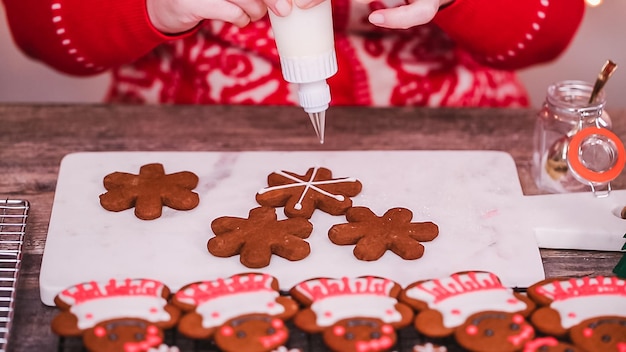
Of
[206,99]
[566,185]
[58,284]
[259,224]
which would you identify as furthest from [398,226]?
[206,99]

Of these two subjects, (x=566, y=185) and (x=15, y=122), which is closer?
(x=566, y=185)

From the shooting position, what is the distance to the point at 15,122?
114 cm

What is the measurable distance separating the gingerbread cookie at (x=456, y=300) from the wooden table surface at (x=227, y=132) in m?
0.26

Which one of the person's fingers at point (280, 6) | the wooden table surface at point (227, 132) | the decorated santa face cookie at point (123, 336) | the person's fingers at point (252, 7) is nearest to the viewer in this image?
the decorated santa face cookie at point (123, 336)

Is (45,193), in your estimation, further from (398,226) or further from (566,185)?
(566,185)

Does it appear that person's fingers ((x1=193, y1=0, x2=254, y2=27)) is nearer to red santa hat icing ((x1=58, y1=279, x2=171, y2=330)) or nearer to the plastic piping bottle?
the plastic piping bottle

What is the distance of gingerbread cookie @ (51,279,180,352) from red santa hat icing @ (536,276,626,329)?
0.35m

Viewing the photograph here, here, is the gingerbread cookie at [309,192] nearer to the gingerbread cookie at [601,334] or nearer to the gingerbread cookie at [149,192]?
the gingerbread cookie at [149,192]

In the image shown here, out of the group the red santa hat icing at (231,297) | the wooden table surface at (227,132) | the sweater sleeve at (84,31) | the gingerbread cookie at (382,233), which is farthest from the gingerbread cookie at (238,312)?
the sweater sleeve at (84,31)

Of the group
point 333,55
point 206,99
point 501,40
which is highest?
point 333,55

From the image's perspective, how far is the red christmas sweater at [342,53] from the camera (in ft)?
3.67

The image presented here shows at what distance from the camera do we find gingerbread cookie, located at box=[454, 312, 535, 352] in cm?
73

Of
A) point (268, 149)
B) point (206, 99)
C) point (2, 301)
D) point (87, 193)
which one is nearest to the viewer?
point (2, 301)

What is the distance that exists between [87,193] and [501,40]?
0.60 metres
